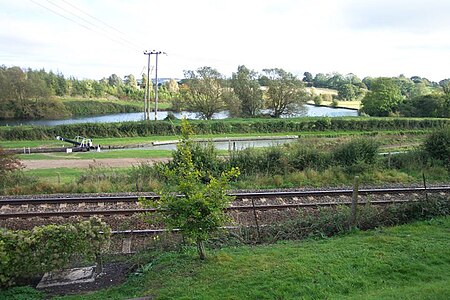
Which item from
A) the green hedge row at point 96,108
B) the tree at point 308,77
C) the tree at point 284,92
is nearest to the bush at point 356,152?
the tree at point 284,92

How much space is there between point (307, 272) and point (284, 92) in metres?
56.7

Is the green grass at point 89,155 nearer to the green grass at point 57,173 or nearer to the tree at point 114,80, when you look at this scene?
the green grass at point 57,173

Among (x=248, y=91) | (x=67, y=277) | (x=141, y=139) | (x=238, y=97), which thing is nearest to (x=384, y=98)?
(x=248, y=91)

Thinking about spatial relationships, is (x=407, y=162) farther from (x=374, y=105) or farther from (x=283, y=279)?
(x=374, y=105)

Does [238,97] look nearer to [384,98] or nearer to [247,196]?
[384,98]

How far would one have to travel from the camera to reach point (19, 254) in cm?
707

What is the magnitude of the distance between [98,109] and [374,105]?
54011 millimetres

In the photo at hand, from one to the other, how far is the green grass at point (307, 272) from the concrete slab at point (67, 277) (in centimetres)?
87

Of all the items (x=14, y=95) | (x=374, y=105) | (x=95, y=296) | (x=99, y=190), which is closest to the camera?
(x=95, y=296)

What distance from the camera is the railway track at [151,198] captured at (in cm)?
1226

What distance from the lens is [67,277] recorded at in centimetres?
774

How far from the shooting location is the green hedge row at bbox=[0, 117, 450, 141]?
39.2 m

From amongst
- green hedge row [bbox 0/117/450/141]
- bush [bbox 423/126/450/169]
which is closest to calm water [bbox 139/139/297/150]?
green hedge row [bbox 0/117/450/141]

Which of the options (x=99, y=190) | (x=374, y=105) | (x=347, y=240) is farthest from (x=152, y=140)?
(x=374, y=105)
